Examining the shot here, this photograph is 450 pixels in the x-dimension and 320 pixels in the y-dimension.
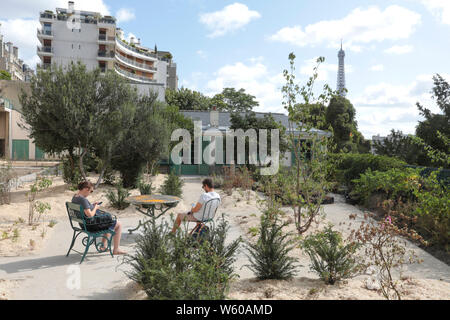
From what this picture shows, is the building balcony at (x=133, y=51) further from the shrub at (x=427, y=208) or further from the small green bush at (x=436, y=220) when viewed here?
the small green bush at (x=436, y=220)

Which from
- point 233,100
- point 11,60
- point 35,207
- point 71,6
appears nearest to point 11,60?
point 11,60

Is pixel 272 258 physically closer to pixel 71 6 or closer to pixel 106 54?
pixel 106 54

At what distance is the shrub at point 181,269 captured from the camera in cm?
326

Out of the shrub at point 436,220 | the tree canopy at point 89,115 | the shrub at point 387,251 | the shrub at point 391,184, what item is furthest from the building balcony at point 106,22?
the shrub at point 387,251

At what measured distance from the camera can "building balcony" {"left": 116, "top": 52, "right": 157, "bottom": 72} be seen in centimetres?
5965

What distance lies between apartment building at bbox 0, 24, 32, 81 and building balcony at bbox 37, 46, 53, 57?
1795 cm

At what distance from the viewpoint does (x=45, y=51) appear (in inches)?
2158

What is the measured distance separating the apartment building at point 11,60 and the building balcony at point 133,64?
73.2 ft

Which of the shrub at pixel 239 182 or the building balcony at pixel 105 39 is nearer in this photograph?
the shrub at pixel 239 182

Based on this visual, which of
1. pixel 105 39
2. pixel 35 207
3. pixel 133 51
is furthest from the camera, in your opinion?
pixel 133 51

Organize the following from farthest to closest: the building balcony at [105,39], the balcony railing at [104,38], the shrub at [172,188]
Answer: the balcony railing at [104,38], the building balcony at [105,39], the shrub at [172,188]

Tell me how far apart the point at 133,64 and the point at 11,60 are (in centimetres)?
3177

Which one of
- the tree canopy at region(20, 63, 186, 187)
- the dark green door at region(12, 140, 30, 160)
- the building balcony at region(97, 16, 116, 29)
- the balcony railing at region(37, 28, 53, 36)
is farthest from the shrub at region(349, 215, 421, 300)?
the balcony railing at region(37, 28, 53, 36)
